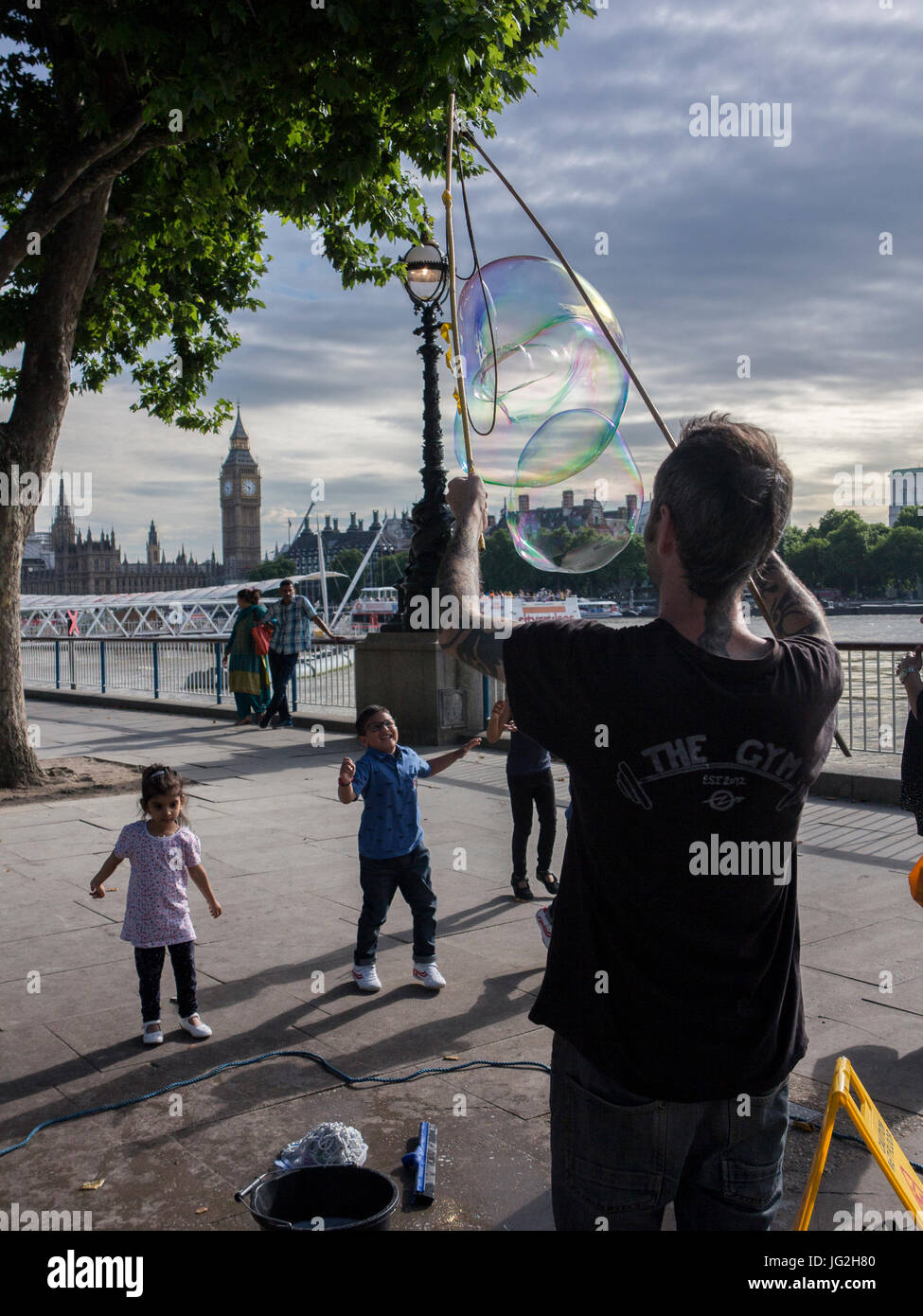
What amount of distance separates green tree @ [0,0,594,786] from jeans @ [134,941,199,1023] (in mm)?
5827

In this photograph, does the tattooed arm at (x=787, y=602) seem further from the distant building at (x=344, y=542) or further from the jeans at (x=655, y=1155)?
the distant building at (x=344, y=542)

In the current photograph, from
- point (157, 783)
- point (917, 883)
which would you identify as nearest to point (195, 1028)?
point (157, 783)

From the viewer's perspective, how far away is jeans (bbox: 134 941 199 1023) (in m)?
4.57

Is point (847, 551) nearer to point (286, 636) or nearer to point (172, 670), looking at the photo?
point (172, 670)

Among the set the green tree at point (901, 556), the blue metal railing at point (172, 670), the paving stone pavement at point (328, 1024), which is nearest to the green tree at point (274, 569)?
the green tree at point (901, 556)

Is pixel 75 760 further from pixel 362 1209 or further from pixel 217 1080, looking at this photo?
pixel 362 1209

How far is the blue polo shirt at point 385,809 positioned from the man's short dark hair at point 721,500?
11.4 ft

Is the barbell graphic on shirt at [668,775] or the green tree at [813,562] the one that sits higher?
the green tree at [813,562]

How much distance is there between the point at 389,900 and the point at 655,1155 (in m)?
3.45

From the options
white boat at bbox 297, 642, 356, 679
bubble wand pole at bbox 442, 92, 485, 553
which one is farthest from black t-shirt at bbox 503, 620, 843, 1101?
white boat at bbox 297, 642, 356, 679

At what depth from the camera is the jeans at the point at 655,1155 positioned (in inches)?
72.1

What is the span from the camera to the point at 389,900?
5.21 m

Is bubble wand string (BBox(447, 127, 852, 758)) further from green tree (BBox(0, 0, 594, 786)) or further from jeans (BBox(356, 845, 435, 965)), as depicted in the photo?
green tree (BBox(0, 0, 594, 786))
